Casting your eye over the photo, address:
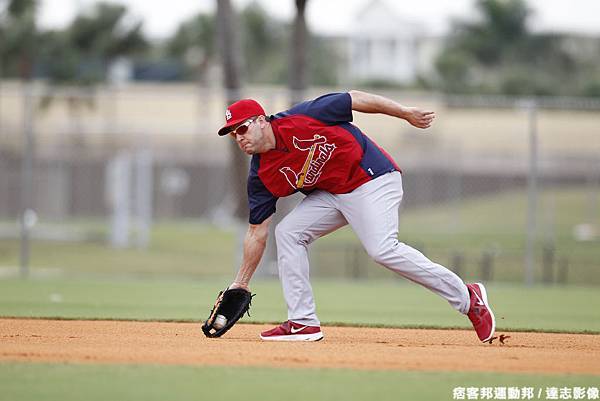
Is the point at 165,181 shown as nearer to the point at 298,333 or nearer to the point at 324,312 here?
the point at 324,312

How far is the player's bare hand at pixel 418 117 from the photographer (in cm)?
809

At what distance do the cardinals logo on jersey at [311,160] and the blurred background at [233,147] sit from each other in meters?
9.08

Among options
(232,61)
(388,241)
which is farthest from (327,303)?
(232,61)

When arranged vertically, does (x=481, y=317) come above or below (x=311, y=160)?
below

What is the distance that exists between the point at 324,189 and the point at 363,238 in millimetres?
449

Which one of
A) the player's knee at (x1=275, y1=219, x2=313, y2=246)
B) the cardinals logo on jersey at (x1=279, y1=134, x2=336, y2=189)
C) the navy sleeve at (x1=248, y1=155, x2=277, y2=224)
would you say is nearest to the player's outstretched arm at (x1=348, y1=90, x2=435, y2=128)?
the cardinals logo on jersey at (x1=279, y1=134, x2=336, y2=189)

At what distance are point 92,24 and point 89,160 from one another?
20.2m

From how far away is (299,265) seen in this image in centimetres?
834

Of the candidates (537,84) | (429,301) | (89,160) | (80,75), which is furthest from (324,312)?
(537,84)

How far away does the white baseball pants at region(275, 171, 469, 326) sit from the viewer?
812cm

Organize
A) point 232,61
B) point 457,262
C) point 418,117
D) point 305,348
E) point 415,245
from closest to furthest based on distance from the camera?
1. point 305,348
2. point 418,117
3. point 457,262
4. point 232,61
5. point 415,245

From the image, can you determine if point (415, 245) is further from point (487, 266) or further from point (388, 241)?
point (388, 241)

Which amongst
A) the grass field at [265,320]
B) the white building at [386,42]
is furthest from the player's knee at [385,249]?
the white building at [386,42]

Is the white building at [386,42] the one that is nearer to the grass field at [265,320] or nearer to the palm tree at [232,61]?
the palm tree at [232,61]
